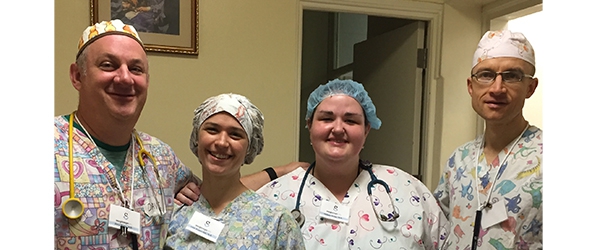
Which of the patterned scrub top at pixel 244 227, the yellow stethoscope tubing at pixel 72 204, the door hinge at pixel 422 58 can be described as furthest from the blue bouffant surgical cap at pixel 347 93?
the door hinge at pixel 422 58

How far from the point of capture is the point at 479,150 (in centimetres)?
153

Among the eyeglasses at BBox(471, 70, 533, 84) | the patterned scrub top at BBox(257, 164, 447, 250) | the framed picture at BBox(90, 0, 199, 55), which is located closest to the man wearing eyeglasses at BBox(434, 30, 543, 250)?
the eyeglasses at BBox(471, 70, 533, 84)

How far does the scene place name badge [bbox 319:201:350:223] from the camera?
1.48 metres

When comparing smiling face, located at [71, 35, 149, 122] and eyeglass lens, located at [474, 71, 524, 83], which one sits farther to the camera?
eyeglass lens, located at [474, 71, 524, 83]

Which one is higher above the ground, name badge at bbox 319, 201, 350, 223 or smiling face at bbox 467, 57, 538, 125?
smiling face at bbox 467, 57, 538, 125

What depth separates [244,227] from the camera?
4.16ft

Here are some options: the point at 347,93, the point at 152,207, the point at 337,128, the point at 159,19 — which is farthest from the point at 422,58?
the point at 152,207

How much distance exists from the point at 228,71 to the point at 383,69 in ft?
4.40

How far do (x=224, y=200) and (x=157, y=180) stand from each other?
21 cm

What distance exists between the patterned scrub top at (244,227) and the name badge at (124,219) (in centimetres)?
17

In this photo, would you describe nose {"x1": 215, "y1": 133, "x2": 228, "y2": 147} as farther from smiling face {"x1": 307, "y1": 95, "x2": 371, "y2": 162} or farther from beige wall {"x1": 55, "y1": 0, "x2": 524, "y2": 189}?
beige wall {"x1": 55, "y1": 0, "x2": 524, "y2": 189}

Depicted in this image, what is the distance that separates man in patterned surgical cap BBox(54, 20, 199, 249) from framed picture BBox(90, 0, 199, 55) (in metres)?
1.06
